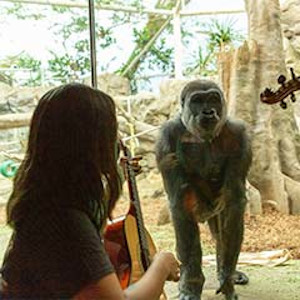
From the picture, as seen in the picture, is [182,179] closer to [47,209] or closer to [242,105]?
[242,105]

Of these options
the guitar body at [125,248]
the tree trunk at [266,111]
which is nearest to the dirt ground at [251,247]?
the tree trunk at [266,111]

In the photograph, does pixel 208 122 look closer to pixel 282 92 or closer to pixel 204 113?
pixel 204 113

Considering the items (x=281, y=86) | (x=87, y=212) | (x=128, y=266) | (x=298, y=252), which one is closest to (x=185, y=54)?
(x=281, y=86)

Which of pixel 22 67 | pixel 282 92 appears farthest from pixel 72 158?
pixel 22 67

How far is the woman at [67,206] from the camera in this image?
976mm

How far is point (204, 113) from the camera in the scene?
177cm

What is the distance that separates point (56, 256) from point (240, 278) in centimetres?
103

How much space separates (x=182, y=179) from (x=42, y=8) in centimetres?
74

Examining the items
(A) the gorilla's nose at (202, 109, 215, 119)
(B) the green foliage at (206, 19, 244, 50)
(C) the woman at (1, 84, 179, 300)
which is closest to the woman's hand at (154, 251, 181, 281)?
(C) the woman at (1, 84, 179, 300)

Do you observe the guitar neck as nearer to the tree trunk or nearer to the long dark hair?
the long dark hair

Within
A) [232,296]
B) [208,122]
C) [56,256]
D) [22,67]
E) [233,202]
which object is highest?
[22,67]

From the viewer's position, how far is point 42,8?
203cm

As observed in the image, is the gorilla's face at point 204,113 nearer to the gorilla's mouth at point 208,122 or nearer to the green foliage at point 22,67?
the gorilla's mouth at point 208,122

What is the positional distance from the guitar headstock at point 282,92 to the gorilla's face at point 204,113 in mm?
144
